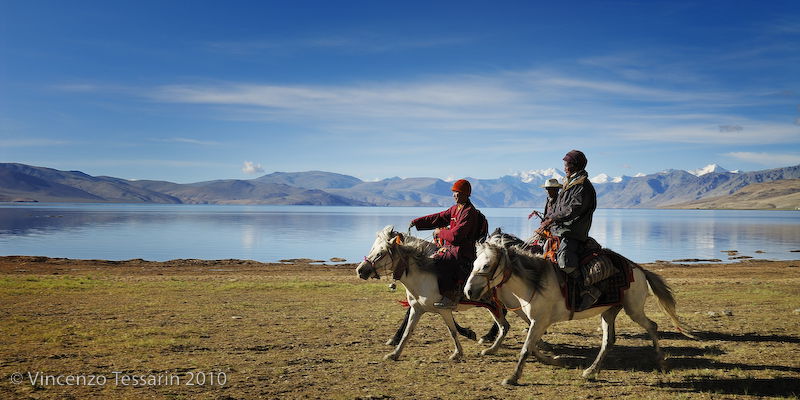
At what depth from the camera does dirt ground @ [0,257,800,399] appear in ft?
26.5

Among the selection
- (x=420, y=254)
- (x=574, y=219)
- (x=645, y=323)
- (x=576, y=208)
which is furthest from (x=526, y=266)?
(x=645, y=323)

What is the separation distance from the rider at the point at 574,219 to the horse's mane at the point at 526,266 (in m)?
0.40

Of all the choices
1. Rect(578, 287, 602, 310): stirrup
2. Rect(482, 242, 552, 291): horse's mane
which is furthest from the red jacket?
Rect(578, 287, 602, 310): stirrup

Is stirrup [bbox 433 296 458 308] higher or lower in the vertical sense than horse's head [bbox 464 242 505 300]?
lower

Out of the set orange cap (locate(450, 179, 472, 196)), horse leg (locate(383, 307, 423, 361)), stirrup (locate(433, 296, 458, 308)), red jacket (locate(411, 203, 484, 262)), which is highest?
orange cap (locate(450, 179, 472, 196))

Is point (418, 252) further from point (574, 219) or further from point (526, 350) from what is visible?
point (574, 219)

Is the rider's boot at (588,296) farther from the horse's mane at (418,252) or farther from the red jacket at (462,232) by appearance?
the horse's mane at (418,252)

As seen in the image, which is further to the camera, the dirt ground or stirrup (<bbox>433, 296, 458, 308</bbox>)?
stirrup (<bbox>433, 296, 458, 308</bbox>)

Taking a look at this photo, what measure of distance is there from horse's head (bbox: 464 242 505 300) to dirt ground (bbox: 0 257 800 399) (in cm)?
150

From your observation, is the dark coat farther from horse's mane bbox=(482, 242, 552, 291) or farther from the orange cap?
the orange cap

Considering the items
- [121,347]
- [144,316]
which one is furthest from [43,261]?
[121,347]

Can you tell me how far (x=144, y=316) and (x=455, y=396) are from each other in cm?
1024

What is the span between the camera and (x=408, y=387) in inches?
324

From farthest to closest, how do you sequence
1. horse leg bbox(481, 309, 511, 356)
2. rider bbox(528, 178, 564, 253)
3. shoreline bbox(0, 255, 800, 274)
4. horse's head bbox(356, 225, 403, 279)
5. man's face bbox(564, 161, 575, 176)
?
shoreline bbox(0, 255, 800, 274) → horse leg bbox(481, 309, 511, 356) → rider bbox(528, 178, 564, 253) → horse's head bbox(356, 225, 403, 279) → man's face bbox(564, 161, 575, 176)
